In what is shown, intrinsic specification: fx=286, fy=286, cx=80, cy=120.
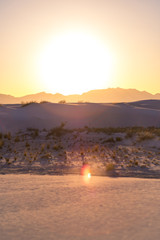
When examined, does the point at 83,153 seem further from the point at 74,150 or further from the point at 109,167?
the point at 109,167

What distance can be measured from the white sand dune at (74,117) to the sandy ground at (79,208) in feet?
→ 61.0

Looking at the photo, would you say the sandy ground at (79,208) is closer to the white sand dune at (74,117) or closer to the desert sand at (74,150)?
the desert sand at (74,150)

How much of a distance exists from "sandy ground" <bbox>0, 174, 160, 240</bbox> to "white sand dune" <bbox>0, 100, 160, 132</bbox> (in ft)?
61.0

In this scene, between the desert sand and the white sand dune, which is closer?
the desert sand

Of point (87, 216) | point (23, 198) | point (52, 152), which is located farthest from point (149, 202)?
point (52, 152)

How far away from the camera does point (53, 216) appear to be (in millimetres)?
6848

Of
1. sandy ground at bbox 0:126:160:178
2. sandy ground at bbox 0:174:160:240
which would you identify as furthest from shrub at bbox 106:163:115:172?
sandy ground at bbox 0:174:160:240

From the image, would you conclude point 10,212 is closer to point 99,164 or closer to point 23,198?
point 23,198

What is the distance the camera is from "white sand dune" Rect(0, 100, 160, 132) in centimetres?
3050

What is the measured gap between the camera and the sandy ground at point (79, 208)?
5.79m

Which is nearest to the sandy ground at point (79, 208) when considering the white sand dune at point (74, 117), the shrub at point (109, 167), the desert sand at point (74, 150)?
the shrub at point (109, 167)

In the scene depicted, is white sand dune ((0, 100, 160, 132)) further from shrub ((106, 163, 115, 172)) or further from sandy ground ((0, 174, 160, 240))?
sandy ground ((0, 174, 160, 240))

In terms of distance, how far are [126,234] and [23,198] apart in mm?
3714

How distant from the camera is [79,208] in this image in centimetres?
750
